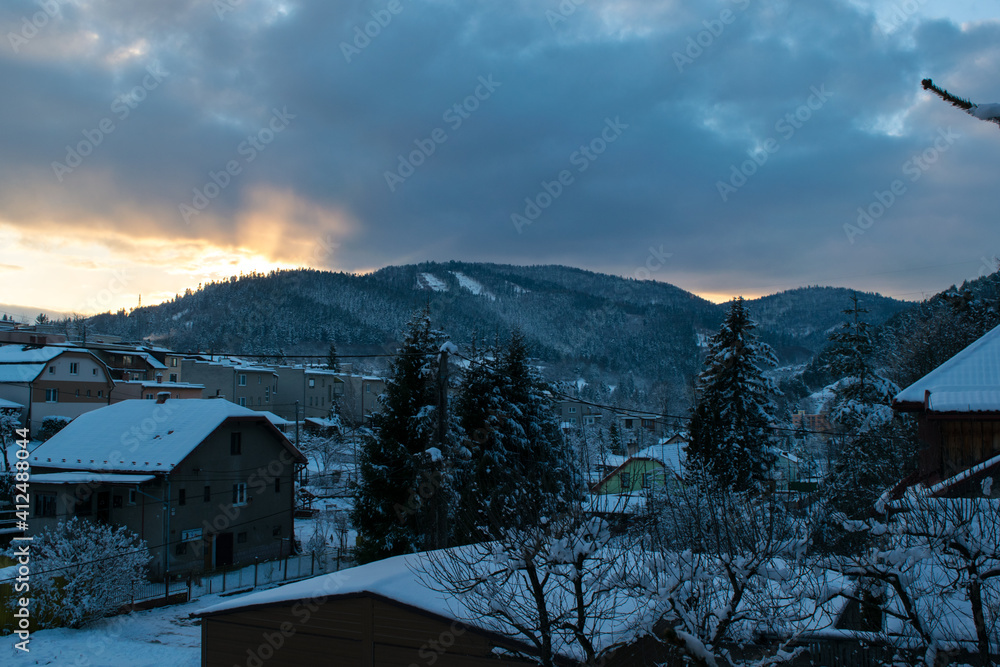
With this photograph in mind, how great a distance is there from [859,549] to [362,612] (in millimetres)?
8579

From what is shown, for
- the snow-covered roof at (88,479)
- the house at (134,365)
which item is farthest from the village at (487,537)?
the house at (134,365)

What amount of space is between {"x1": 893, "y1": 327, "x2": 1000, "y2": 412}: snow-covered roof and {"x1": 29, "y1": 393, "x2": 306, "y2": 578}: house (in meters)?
29.4

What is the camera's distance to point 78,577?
2191 centimetres

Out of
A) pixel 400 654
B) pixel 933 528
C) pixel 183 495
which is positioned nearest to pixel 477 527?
pixel 400 654

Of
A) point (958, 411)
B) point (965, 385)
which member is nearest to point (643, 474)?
point (958, 411)

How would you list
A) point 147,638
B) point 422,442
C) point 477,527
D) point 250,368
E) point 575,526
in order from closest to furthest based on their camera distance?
point 575,526 → point 477,527 → point 147,638 → point 422,442 → point 250,368

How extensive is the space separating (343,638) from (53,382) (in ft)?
170

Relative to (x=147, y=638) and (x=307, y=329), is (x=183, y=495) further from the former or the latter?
(x=307, y=329)

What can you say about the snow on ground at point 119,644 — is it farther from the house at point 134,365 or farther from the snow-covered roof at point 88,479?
the house at point 134,365

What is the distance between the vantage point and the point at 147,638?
21.4 metres

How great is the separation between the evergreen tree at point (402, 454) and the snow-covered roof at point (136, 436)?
38.4ft

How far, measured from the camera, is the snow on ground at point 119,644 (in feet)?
61.4

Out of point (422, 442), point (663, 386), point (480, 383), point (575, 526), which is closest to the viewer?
point (575, 526)

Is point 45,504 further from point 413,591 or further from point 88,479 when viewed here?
point 413,591
